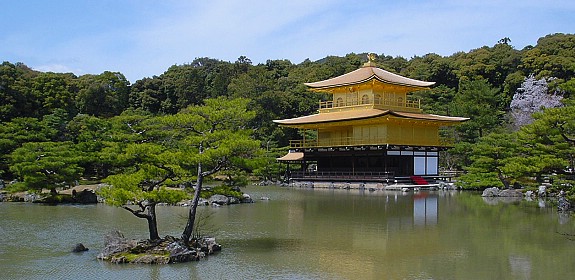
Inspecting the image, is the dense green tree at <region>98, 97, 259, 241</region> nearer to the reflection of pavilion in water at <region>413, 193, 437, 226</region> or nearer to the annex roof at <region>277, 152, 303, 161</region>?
the reflection of pavilion in water at <region>413, 193, 437, 226</region>

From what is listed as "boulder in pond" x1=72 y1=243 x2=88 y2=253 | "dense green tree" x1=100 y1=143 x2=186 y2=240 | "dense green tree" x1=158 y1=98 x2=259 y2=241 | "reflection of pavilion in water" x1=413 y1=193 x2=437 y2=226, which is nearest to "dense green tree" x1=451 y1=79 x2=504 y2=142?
"reflection of pavilion in water" x1=413 y1=193 x2=437 y2=226

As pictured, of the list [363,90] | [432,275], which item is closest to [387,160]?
[363,90]

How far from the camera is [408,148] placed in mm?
30516

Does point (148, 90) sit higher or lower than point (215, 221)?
higher

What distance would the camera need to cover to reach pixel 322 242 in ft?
37.0

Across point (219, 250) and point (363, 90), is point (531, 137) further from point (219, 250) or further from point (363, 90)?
point (363, 90)

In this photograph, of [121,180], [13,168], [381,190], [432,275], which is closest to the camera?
[432,275]

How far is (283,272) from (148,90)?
45.5 m

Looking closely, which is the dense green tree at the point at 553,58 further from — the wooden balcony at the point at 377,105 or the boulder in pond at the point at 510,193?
the boulder in pond at the point at 510,193

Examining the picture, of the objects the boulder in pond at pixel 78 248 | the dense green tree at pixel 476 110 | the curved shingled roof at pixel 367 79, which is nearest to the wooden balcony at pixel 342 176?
the curved shingled roof at pixel 367 79

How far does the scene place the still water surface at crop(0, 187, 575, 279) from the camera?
28.2 feet

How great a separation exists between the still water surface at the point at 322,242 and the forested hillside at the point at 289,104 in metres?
1.68

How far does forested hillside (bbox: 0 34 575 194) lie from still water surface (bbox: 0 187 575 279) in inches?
66.3

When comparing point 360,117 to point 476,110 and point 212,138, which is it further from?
point 212,138
